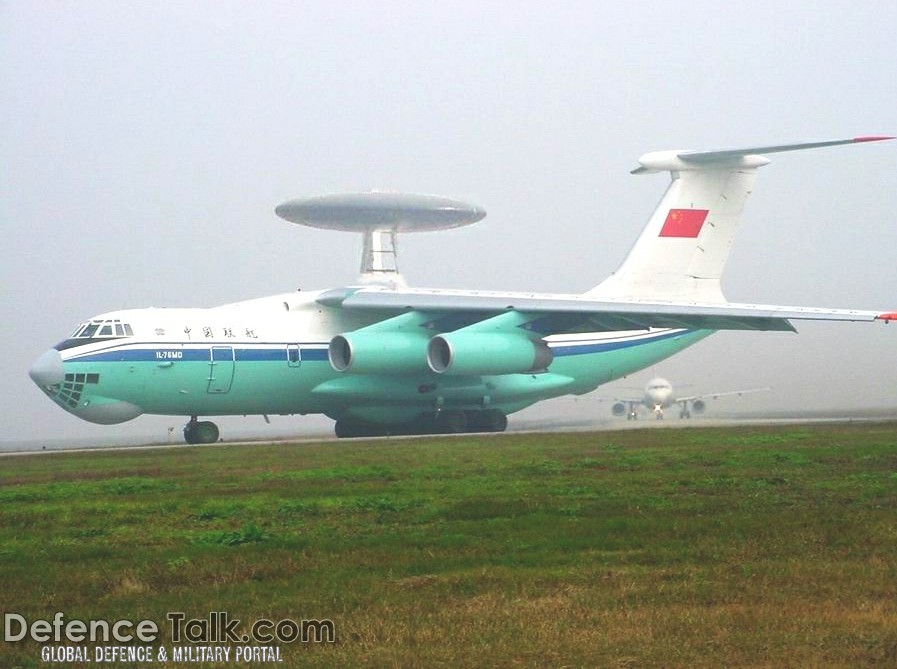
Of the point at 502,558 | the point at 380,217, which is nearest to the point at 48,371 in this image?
the point at 380,217

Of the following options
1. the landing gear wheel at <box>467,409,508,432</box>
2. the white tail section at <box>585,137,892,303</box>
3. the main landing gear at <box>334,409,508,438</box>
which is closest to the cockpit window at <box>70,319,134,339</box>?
the main landing gear at <box>334,409,508,438</box>

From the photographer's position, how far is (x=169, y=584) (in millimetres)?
7094

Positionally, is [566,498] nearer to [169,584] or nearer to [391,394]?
[169,584]

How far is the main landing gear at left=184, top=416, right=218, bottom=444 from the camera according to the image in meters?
25.6

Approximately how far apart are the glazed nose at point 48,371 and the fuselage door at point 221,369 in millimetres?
2767

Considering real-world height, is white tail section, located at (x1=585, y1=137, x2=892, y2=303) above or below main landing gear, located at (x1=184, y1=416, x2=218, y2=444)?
above

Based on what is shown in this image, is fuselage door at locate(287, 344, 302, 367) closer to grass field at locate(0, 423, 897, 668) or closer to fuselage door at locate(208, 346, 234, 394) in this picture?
fuselage door at locate(208, 346, 234, 394)

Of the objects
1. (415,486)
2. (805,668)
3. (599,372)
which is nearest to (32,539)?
(415,486)

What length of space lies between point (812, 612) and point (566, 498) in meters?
4.99

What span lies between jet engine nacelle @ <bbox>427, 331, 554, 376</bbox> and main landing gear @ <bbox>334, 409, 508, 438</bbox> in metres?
2.09

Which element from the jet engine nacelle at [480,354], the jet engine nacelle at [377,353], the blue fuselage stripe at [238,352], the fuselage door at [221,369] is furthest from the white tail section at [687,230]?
the fuselage door at [221,369]

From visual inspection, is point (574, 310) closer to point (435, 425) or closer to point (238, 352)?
point (435, 425)

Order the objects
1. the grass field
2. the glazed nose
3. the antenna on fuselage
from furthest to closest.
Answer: the antenna on fuselage, the glazed nose, the grass field

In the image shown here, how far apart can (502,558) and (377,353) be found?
17.8 meters
